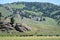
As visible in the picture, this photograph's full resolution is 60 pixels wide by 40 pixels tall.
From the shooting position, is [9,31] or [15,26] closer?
[9,31]

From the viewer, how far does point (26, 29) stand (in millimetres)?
195500

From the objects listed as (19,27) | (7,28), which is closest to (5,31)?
(7,28)

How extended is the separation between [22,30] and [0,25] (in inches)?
868

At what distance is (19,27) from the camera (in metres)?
189

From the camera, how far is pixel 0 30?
179875mm

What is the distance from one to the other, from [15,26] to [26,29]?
12.5 meters

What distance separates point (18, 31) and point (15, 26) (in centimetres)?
782

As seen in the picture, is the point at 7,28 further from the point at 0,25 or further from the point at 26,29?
the point at 26,29

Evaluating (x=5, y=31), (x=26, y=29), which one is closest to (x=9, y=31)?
(x=5, y=31)

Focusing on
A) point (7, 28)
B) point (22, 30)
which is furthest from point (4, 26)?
point (22, 30)

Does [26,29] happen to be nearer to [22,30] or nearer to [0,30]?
[22,30]

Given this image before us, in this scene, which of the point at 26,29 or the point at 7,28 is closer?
the point at 7,28

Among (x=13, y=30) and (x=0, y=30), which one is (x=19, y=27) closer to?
(x=13, y=30)

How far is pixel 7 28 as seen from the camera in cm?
18238
